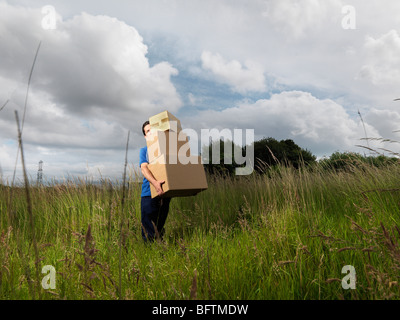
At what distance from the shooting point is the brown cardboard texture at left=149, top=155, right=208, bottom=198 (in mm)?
3582

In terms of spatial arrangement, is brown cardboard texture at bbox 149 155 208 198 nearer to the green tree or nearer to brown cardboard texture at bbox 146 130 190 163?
brown cardboard texture at bbox 146 130 190 163

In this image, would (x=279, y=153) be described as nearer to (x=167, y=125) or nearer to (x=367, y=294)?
(x=167, y=125)

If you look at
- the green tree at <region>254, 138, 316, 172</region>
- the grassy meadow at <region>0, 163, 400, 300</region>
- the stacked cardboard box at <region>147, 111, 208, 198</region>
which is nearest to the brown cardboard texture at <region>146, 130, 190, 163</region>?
the stacked cardboard box at <region>147, 111, 208, 198</region>

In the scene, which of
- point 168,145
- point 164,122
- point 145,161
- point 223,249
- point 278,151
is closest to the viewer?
point 223,249

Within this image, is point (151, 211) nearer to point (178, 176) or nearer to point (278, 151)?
point (178, 176)

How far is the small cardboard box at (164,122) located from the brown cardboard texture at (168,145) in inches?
2.9

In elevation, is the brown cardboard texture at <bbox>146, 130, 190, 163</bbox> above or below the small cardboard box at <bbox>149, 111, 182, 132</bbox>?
below

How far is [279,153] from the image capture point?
16.3 meters

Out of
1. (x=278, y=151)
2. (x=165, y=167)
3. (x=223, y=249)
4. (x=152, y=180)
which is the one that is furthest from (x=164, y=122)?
(x=278, y=151)

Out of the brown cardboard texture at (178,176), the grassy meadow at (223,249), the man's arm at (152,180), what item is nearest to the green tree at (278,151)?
the grassy meadow at (223,249)

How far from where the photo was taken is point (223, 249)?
9.09ft

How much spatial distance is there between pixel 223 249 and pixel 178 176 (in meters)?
1.24
